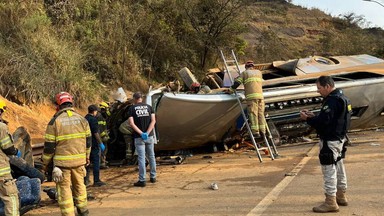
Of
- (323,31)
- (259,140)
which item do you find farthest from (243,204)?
(323,31)

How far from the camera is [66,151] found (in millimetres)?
4637

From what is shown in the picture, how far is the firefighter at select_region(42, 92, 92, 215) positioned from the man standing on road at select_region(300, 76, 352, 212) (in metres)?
2.60

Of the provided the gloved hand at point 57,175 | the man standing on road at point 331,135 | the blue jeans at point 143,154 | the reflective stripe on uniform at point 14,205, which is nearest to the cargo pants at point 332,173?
the man standing on road at point 331,135

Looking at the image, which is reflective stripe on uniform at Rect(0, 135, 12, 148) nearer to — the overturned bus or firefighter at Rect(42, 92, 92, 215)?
firefighter at Rect(42, 92, 92, 215)

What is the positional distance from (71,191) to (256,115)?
14.7 ft

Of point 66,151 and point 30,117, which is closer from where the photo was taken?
point 66,151

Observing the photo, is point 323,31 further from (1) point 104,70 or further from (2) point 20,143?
(2) point 20,143

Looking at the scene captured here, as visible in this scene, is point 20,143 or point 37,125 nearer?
point 20,143

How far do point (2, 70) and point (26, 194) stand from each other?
22.0ft

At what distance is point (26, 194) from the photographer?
5031 mm

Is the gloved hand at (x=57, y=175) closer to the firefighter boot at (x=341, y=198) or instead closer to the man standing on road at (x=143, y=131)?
the man standing on road at (x=143, y=131)

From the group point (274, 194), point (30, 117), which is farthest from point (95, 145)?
point (30, 117)

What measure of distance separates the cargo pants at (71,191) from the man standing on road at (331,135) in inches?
103

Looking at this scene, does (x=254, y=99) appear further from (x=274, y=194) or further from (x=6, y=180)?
(x=6, y=180)
